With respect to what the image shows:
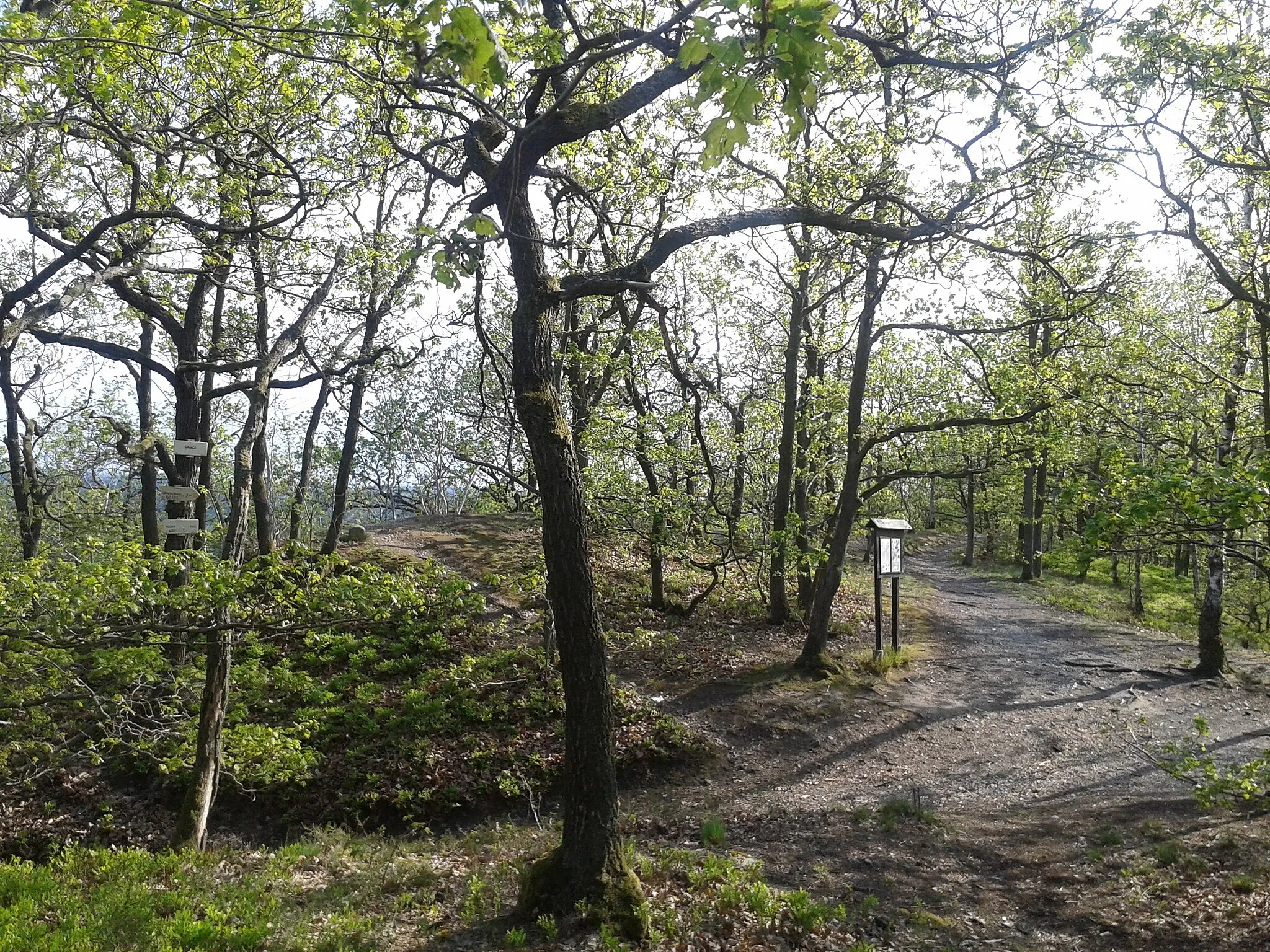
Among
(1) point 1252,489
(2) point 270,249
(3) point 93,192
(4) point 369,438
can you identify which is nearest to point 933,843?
(1) point 1252,489

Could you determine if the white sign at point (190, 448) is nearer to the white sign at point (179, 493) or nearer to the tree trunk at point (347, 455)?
the white sign at point (179, 493)

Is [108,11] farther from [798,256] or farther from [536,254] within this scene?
[798,256]

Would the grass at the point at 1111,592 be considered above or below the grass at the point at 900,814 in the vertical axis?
above

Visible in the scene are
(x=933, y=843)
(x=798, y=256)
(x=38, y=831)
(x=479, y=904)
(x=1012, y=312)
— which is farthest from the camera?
(x=1012, y=312)

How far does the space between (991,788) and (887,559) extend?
5.76m

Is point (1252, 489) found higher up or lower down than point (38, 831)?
higher up

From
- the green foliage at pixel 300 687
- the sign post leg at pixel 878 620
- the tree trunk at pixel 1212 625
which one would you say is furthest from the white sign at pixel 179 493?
the tree trunk at pixel 1212 625

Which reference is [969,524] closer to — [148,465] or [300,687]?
[300,687]

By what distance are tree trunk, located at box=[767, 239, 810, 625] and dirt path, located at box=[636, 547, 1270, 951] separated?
1271mm

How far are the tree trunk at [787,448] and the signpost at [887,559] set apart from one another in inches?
72.4

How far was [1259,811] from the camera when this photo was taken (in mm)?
7387

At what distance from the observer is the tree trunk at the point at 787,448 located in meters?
15.3

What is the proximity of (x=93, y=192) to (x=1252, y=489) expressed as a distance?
14.5 meters

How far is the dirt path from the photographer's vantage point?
6.04 m
